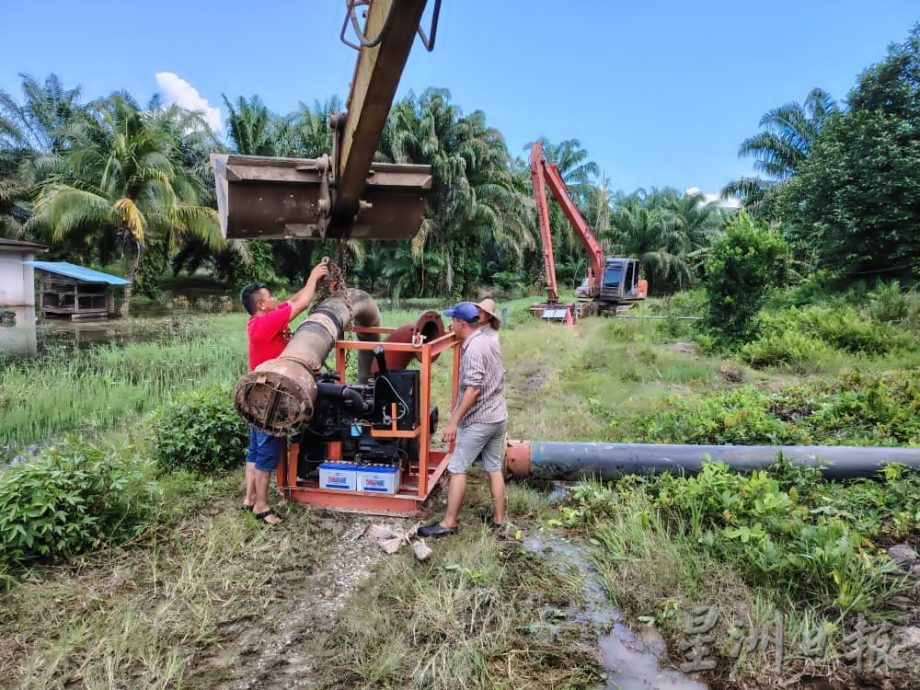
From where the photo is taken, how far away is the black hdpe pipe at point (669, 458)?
4340 millimetres

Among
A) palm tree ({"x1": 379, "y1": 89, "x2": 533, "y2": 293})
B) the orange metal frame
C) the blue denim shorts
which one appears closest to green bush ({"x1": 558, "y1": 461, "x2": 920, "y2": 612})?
the orange metal frame

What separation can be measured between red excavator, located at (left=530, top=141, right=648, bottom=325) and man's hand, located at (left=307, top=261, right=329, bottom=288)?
1346 cm

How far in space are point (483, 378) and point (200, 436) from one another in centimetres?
272

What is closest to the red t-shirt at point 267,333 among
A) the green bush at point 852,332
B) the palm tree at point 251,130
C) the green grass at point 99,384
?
the green grass at point 99,384

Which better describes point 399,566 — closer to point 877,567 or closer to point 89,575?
point 89,575

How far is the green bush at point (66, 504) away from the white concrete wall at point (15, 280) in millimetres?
8929

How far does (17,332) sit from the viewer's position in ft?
35.6

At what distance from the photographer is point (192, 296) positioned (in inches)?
1037

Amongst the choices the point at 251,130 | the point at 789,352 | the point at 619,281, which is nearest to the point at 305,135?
the point at 251,130

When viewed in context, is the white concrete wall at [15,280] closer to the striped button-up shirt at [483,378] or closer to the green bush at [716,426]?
the striped button-up shirt at [483,378]

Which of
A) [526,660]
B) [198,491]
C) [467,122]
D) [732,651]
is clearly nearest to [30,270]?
[198,491]

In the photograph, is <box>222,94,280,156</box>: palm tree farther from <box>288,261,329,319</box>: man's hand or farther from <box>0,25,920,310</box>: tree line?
<box>288,261,329,319</box>: man's hand

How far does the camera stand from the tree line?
50.3 feet

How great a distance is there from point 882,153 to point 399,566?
56.0 feet
